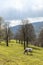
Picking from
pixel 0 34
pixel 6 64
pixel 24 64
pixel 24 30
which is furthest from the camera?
pixel 0 34

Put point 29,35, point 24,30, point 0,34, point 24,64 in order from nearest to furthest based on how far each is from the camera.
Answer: point 24,64, point 24,30, point 29,35, point 0,34

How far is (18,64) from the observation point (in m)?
29.4

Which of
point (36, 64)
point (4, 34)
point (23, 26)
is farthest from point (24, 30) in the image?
point (36, 64)

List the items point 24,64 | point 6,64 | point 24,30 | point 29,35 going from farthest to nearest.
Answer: point 29,35, point 24,30, point 24,64, point 6,64

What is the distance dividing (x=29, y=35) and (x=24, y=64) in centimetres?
4827

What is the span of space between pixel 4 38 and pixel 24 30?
→ 1869 centimetres

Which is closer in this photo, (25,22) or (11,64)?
(11,64)

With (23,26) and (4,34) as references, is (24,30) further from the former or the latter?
(4,34)

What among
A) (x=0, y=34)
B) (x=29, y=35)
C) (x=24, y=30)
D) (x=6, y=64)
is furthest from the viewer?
(x=0, y=34)

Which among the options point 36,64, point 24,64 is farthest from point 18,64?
point 36,64

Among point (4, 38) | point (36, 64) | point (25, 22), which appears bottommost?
point (36, 64)

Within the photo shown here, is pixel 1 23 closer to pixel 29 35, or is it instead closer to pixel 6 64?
pixel 29 35

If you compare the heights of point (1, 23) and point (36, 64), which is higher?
point (1, 23)

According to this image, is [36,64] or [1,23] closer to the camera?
[36,64]
